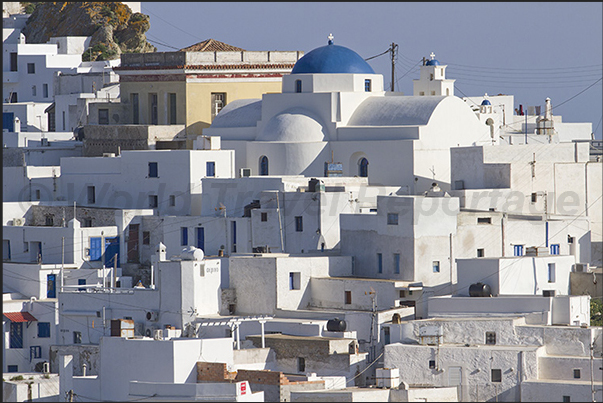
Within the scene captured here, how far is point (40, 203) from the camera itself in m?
43.6

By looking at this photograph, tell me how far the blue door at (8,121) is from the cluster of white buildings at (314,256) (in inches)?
287

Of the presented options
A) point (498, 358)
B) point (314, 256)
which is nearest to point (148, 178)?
point (314, 256)

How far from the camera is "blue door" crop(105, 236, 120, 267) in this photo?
4072 centimetres

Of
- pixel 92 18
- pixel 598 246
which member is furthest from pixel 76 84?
pixel 598 246

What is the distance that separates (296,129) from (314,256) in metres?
6.71

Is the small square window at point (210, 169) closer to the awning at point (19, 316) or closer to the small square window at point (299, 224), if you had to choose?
the small square window at point (299, 224)

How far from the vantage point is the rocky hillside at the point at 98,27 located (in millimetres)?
67250

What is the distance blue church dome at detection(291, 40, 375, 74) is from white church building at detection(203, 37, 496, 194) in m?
0.03

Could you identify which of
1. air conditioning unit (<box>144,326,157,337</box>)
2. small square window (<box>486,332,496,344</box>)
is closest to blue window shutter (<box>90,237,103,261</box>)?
air conditioning unit (<box>144,326,157,337</box>)

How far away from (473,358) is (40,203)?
16187 mm

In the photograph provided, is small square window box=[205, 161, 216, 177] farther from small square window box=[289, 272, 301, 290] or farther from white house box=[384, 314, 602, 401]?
white house box=[384, 314, 602, 401]

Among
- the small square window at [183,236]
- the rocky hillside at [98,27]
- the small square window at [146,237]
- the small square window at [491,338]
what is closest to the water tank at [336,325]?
the small square window at [491,338]

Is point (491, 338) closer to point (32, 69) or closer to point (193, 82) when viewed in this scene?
point (193, 82)

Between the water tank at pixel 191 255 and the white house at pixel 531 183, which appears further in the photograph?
the white house at pixel 531 183
